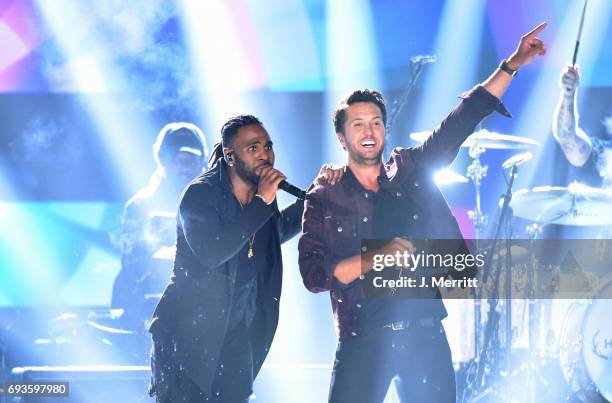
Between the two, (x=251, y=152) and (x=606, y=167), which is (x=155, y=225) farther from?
(x=606, y=167)

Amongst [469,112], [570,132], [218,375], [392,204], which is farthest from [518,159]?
[218,375]

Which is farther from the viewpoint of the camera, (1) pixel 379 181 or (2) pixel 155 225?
(2) pixel 155 225

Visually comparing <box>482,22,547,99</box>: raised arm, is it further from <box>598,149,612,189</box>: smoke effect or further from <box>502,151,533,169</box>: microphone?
<box>598,149,612,189</box>: smoke effect

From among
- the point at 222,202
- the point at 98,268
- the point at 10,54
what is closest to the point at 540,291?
the point at 222,202

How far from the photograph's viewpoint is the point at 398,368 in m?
2.54

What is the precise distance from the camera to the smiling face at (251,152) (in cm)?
271

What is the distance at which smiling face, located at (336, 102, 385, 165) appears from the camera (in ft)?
9.08

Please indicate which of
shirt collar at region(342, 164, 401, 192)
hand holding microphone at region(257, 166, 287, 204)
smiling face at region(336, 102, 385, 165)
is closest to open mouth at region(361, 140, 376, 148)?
smiling face at region(336, 102, 385, 165)

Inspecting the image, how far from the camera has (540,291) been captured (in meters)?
4.35

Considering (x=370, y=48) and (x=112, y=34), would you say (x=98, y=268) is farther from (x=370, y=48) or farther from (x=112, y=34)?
(x=370, y=48)

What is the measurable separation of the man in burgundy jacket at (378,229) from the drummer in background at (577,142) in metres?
1.60

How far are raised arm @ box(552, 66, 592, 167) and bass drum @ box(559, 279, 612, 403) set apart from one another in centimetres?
77

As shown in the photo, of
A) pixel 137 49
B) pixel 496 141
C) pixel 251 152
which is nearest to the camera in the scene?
pixel 251 152

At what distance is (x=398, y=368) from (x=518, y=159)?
219 centimetres
